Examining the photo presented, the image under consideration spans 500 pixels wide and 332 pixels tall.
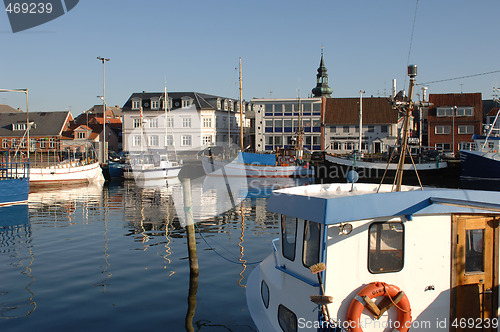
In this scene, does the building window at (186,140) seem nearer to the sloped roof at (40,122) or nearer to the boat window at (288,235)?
the sloped roof at (40,122)

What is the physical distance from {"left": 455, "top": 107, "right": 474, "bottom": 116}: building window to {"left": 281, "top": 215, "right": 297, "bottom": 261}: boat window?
71.6m

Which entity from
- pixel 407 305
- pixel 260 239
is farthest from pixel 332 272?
pixel 260 239

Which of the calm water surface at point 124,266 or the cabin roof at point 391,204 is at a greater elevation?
the cabin roof at point 391,204

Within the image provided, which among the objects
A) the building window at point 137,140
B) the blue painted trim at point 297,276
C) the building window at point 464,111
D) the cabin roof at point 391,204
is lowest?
the blue painted trim at point 297,276

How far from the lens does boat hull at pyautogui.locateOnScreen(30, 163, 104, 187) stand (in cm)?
4881

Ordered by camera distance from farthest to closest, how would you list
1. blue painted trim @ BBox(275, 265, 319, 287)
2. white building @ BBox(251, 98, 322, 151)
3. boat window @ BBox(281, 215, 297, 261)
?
white building @ BBox(251, 98, 322, 151)
boat window @ BBox(281, 215, 297, 261)
blue painted trim @ BBox(275, 265, 319, 287)

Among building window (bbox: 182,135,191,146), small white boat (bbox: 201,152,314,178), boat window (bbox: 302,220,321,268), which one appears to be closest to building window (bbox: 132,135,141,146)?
building window (bbox: 182,135,191,146)

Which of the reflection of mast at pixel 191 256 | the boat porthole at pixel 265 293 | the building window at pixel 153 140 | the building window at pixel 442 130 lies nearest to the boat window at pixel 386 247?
the boat porthole at pixel 265 293

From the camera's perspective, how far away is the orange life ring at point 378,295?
7332 millimetres

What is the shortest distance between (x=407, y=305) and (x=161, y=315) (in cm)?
754

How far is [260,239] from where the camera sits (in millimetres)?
22094

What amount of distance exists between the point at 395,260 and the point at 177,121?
8124cm

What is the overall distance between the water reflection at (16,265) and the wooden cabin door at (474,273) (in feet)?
37.3

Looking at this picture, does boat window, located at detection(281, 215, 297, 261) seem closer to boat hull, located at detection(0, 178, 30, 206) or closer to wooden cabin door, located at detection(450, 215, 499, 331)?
wooden cabin door, located at detection(450, 215, 499, 331)
